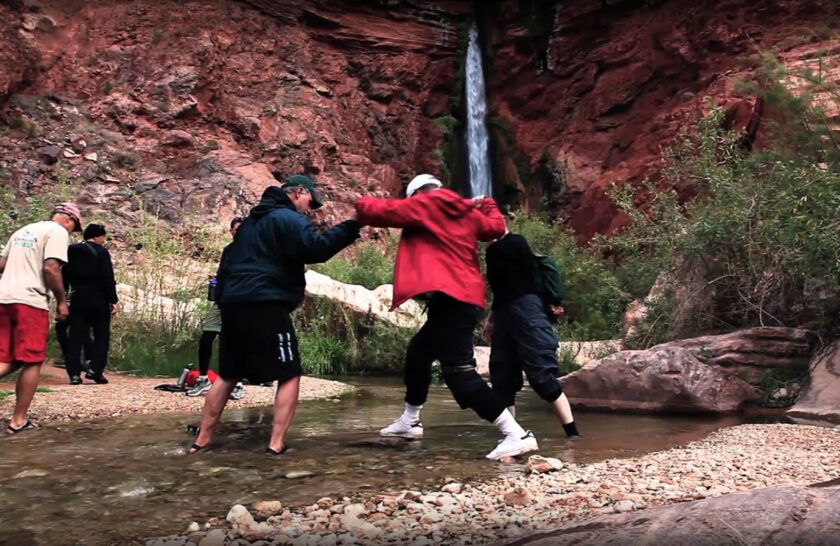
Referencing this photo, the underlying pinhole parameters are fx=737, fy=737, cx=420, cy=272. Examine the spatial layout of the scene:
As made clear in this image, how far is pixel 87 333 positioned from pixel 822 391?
25.2ft

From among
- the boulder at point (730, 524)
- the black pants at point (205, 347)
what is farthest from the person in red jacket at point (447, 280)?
the black pants at point (205, 347)

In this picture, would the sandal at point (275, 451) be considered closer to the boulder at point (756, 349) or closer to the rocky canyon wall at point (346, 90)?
the boulder at point (756, 349)

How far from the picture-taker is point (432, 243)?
15.2ft

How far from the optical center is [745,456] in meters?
4.34

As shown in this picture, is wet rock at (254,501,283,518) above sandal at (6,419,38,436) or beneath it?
above

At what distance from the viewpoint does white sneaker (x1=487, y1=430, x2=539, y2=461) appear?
14.6 ft

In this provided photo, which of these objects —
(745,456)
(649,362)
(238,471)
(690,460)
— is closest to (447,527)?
(238,471)

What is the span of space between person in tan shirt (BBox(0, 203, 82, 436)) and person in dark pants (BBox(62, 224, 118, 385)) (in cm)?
277

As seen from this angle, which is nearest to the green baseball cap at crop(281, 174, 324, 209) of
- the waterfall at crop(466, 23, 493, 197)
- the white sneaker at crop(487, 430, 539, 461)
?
the white sneaker at crop(487, 430, 539, 461)

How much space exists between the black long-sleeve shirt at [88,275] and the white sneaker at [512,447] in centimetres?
549

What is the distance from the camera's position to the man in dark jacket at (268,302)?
4.56m

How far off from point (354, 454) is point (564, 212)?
22.8 meters

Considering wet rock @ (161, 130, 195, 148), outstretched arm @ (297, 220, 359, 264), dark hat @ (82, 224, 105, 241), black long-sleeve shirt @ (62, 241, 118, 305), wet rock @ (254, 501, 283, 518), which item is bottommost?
wet rock @ (254, 501, 283, 518)

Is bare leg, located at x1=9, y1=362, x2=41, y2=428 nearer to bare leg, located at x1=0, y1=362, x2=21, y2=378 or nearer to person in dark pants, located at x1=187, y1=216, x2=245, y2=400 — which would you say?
bare leg, located at x1=0, y1=362, x2=21, y2=378
